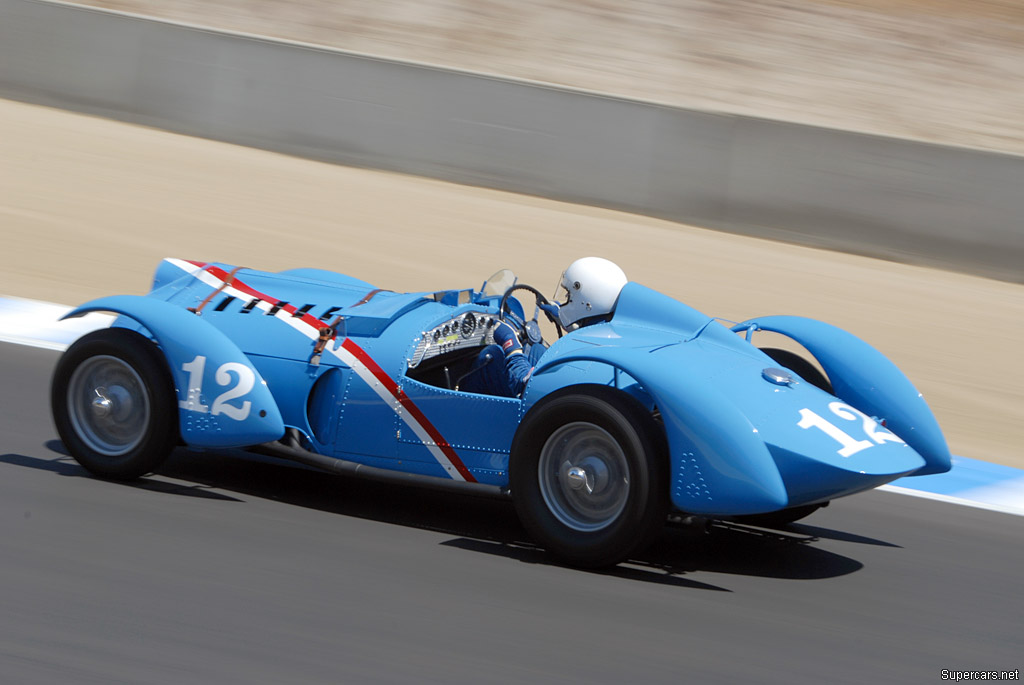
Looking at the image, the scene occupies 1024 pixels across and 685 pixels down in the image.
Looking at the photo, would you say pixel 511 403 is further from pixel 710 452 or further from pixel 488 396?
pixel 710 452

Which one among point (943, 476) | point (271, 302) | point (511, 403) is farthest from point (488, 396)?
point (943, 476)

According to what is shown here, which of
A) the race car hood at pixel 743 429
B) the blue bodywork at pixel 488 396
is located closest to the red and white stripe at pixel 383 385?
the blue bodywork at pixel 488 396

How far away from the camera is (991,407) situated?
8.31m

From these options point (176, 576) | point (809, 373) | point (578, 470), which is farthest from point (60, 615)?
point (809, 373)

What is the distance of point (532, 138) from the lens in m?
12.1

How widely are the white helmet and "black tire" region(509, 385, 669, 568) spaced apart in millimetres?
695

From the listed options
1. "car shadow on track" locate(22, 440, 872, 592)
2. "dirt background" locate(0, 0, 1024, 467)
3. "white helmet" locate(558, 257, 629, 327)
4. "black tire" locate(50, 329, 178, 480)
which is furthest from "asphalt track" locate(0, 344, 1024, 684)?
"dirt background" locate(0, 0, 1024, 467)

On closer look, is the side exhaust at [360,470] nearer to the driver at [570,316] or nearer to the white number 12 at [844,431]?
the driver at [570,316]

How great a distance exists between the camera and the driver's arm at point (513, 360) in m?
5.21

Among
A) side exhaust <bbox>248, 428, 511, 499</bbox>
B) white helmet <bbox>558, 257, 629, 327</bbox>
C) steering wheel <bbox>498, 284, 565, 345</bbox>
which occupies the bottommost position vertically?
side exhaust <bbox>248, 428, 511, 499</bbox>

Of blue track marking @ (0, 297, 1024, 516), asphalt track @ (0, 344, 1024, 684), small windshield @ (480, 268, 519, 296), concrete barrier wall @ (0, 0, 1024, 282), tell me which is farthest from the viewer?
concrete barrier wall @ (0, 0, 1024, 282)

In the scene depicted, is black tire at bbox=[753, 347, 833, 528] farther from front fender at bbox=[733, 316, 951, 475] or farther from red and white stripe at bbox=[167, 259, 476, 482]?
red and white stripe at bbox=[167, 259, 476, 482]

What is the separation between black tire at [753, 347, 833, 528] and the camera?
5.49m

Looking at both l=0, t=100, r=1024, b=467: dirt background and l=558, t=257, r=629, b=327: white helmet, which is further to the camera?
l=0, t=100, r=1024, b=467: dirt background
